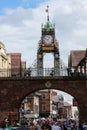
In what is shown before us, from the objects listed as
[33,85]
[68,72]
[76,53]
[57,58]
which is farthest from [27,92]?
[76,53]

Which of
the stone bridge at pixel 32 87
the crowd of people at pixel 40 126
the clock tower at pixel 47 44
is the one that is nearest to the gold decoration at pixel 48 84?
the stone bridge at pixel 32 87

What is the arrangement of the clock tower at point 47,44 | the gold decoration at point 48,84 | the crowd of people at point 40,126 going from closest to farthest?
1. the crowd of people at point 40,126
2. the gold decoration at point 48,84
3. the clock tower at point 47,44

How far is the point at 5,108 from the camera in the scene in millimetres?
53406

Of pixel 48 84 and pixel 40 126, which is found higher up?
pixel 48 84

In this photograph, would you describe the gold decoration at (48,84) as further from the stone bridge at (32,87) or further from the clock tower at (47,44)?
the clock tower at (47,44)

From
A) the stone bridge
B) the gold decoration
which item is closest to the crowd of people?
the stone bridge

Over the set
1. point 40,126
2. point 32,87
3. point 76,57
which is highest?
point 76,57

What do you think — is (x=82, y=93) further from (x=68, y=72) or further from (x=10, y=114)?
(x=10, y=114)

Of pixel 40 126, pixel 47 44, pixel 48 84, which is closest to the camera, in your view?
pixel 40 126

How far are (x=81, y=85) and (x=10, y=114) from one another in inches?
298

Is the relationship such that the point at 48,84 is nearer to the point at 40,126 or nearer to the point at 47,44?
the point at 40,126

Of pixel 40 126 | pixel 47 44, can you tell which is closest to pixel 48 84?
pixel 40 126

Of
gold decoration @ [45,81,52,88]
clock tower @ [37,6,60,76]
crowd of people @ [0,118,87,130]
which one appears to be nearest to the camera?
crowd of people @ [0,118,87,130]

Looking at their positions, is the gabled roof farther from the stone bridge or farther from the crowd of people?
A: the crowd of people
